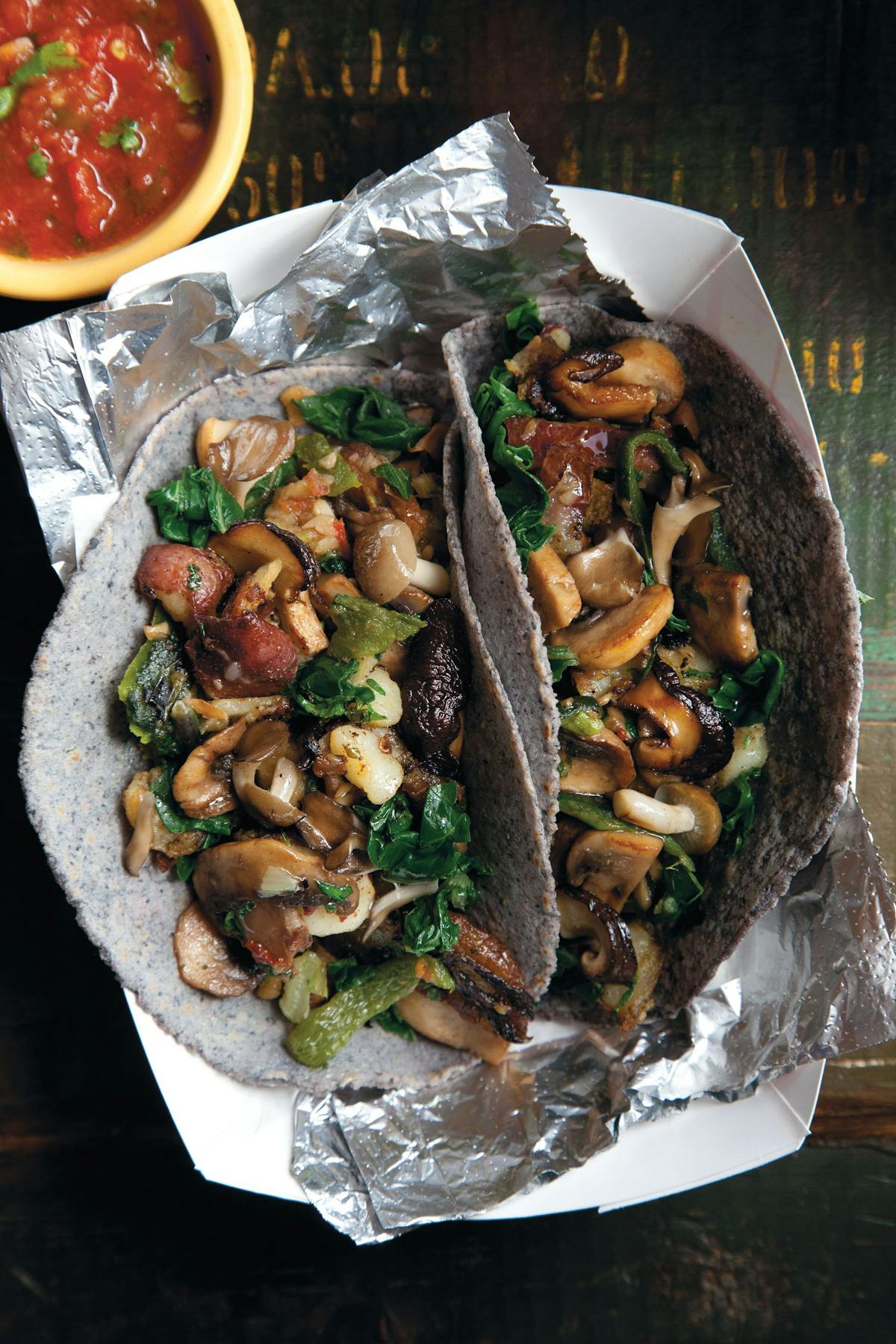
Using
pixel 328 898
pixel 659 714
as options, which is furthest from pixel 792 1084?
pixel 328 898

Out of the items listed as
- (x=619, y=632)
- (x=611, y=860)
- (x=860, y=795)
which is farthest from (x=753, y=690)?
(x=860, y=795)

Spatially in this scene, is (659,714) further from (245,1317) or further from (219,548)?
(245,1317)

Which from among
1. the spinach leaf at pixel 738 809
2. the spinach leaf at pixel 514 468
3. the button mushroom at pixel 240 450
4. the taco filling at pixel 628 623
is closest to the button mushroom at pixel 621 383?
the taco filling at pixel 628 623

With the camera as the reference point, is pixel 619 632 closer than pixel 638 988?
Yes

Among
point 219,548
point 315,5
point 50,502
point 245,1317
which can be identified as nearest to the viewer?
point 50,502

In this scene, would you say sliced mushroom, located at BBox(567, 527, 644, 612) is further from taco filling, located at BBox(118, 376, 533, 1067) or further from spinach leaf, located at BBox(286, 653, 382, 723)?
spinach leaf, located at BBox(286, 653, 382, 723)

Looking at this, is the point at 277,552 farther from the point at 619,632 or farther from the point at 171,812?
the point at 619,632
